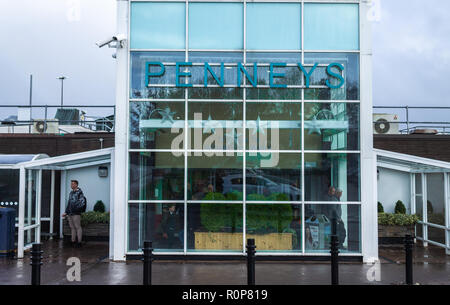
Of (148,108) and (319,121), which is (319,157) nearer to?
(319,121)

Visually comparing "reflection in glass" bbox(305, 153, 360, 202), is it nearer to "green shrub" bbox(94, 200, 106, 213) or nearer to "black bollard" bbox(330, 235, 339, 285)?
"black bollard" bbox(330, 235, 339, 285)

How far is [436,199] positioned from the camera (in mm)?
14281

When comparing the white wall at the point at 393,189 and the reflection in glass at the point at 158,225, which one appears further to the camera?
the white wall at the point at 393,189

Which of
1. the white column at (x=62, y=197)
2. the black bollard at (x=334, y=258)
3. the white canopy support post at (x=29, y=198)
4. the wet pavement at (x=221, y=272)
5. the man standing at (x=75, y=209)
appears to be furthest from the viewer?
the white column at (x=62, y=197)

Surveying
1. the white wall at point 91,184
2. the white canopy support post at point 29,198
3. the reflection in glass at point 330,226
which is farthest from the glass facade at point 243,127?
the white wall at point 91,184

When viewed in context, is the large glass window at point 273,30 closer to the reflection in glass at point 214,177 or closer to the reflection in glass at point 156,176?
the reflection in glass at point 214,177

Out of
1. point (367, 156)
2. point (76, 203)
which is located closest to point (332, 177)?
point (367, 156)

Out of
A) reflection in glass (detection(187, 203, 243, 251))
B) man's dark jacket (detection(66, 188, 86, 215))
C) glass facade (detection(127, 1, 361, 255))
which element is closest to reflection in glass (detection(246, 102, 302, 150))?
glass facade (detection(127, 1, 361, 255))

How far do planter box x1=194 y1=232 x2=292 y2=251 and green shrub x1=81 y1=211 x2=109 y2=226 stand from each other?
13.5ft

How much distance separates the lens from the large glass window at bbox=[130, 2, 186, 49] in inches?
453

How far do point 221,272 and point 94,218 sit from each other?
18.7 feet

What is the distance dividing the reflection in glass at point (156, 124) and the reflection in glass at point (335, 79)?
3198mm

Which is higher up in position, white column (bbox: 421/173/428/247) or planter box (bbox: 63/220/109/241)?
white column (bbox: 421/173/428/247)

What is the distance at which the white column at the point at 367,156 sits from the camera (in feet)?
36.6
